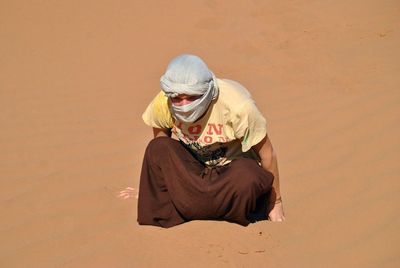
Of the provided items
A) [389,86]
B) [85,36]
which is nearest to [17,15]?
[85,36]

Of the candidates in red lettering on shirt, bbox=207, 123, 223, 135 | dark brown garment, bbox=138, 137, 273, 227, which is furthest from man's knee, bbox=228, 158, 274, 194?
red lettering on shirt, bbox=207, 123, 223, 135

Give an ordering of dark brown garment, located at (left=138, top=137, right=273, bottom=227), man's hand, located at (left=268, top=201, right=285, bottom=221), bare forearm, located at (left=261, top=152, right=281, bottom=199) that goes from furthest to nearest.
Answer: man's hand, located at (left=268, top=201, right=285, bottom=221) < bare forearm, located at (left=261, top=152, right=281, bottom=199) < dark brown garment, located at (left=138, top=137, right=273, bottom=227)

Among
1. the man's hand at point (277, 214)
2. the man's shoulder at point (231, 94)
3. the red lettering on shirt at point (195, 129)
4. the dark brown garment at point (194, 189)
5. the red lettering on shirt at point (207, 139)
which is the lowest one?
the man's hand at point (277, 214)

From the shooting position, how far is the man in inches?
131

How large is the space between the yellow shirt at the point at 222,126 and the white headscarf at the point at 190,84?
9cm

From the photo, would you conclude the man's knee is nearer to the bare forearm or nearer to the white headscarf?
the bare forearm

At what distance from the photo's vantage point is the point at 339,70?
6.45m

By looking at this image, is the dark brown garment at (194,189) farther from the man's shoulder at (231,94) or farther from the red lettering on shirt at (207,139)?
the man's shoulder at (231,94)

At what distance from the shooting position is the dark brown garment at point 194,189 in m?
3.40

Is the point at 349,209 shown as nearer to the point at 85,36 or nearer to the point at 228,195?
the point at 228,195

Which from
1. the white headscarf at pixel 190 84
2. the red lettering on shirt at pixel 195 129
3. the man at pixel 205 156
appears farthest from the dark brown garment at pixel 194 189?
the white headscarf at pixel 190 84

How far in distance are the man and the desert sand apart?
0.14 m

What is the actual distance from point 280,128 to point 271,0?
3.67 meters

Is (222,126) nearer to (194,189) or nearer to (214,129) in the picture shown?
(214,129)
